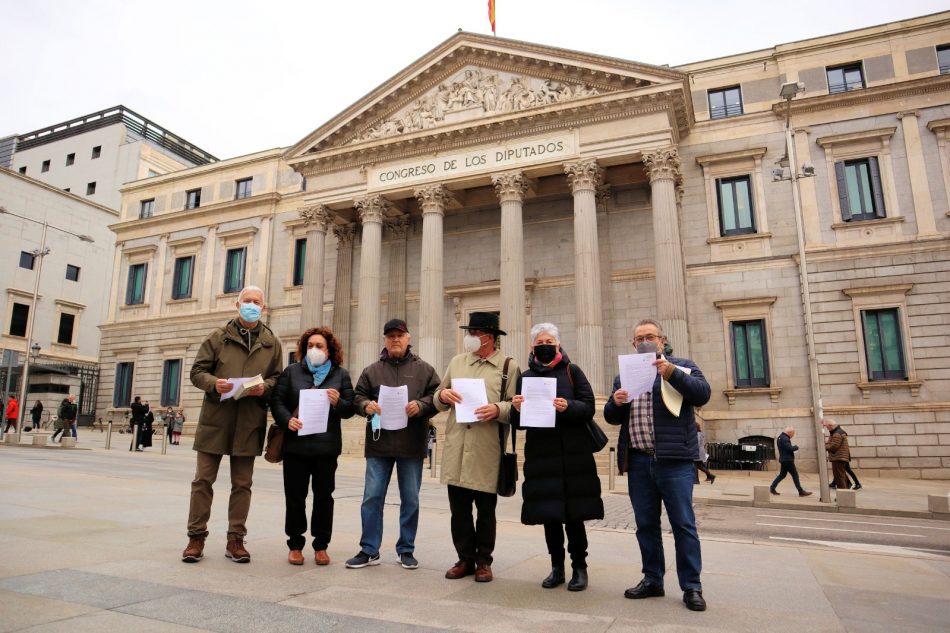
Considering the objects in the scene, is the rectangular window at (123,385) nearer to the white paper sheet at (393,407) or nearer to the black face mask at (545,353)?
the white paper sheet at (393,407)

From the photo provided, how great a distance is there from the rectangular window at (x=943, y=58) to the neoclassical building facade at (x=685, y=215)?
7cm

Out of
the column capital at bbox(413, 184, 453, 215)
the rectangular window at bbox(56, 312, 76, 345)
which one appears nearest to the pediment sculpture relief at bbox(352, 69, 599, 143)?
the column capital at bbox(413, 184, 453, 215)

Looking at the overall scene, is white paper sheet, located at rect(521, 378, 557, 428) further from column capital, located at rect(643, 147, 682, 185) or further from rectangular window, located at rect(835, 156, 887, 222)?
rectangular window, located at rect(835, 156, 887, 222)

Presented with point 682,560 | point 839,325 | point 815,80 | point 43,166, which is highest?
point 43,166

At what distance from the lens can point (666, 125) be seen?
2372 centimetres

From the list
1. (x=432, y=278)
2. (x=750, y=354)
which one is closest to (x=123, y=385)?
(x=432, y=278)

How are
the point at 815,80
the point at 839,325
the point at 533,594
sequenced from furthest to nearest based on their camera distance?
the point at 815,80, the point at 839,325, the point at 533,594

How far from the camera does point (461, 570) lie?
5.20m

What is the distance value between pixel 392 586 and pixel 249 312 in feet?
9.35

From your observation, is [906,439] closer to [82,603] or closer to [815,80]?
[815,80]

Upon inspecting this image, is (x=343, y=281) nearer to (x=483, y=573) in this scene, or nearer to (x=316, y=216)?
(x=316, y=216)

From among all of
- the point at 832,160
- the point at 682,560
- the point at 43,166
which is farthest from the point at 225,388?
the point at 43,166

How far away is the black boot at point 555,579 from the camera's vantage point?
4934 millimetres

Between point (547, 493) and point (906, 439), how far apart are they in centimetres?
2196
